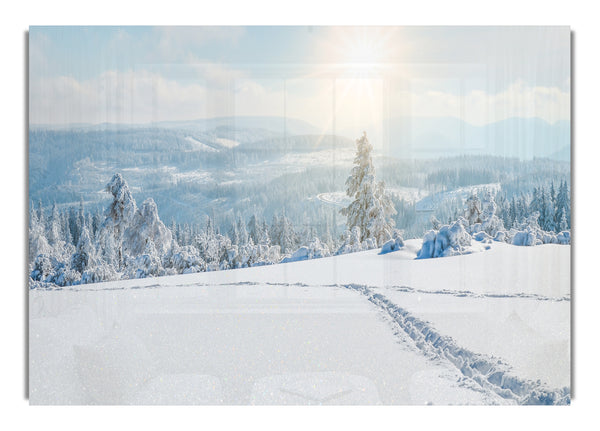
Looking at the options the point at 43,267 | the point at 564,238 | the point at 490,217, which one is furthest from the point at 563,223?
the point at 43,267

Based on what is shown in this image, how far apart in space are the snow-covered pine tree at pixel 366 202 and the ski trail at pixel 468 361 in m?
0.54

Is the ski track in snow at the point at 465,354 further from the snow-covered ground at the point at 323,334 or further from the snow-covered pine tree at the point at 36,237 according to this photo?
the snow-covered pine tree at the point at 36,237

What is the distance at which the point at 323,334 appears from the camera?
4.53m

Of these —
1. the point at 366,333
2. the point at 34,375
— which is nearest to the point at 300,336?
the point at 366,333

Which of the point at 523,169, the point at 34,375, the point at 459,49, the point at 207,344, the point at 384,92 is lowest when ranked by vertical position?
the point at 34,375

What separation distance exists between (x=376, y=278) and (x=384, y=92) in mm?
1709

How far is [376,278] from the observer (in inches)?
183

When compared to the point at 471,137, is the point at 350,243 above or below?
A: below

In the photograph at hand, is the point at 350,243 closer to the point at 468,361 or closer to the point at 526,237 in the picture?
the point at 468,361

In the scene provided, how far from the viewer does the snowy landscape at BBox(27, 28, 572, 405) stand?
14.8 feet

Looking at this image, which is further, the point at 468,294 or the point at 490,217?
the point at 490,217

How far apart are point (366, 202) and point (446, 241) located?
85 centimetres
